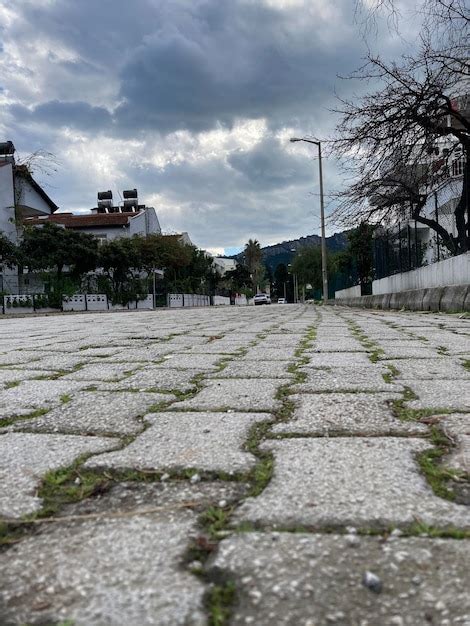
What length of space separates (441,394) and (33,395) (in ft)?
6.84

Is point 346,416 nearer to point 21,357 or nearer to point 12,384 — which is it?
point 12,384

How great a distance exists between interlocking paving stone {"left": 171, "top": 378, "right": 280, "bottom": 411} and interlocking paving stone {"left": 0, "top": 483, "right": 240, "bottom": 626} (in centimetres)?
102

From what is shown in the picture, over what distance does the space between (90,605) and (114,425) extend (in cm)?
123

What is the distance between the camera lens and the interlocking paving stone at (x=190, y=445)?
158cm

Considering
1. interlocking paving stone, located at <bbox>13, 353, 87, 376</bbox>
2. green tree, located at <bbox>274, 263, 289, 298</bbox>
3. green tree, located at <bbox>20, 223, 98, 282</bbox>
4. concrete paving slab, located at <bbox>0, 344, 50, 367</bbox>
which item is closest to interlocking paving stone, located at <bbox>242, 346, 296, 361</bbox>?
interlocking paving stone, located at <bbox>13, 353, 87, 376</bbox>

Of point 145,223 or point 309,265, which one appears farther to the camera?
point 309,265

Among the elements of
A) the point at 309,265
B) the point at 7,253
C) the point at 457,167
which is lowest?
the point at 7,253

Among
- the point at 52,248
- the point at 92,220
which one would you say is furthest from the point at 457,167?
the point at 92,220

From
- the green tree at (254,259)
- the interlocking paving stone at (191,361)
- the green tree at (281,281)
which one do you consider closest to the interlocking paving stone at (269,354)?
the interlocking paving stone at (191,361)

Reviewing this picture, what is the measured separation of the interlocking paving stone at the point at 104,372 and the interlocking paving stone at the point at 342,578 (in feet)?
7.48

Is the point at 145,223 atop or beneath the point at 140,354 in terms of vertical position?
atop

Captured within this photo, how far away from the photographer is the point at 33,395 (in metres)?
2.72

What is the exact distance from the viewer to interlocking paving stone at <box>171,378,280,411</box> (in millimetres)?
2385

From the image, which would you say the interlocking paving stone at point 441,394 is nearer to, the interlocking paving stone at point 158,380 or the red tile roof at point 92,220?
the interlocking paving stone at point 158,380
